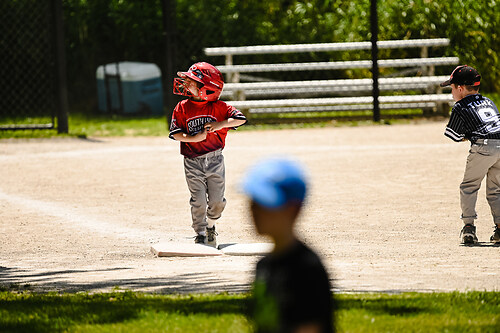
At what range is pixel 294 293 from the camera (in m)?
2.83

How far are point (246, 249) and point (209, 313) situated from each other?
2.17 meters

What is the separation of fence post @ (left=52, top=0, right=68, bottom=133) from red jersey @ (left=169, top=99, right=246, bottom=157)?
934 cm

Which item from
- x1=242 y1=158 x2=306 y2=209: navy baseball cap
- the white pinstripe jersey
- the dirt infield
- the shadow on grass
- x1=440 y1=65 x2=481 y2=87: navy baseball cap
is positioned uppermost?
x1=242 y1=158 x2=306 y2=209: navy baseball cap

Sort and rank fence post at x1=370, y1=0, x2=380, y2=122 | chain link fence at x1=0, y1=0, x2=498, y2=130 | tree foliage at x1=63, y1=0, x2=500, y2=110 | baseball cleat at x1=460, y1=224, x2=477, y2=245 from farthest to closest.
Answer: tree foliage at x1=63, y1=0, x2=500, y2=110, chain link fence at x1=0, y1=0, x2=498, y2=130, fence post at x1=370, y1=0, x2=380, y2=122, baseball cleat at x1=460, y1=224, x2=477, y2=245

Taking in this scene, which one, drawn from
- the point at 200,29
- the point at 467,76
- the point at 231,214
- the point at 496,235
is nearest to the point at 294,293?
the point at 496,235

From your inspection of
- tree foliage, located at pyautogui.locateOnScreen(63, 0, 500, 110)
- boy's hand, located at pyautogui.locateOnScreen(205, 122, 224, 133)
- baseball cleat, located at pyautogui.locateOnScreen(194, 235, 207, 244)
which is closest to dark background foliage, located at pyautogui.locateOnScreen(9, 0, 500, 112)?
tree foliage, located at pyautogui.locateOnScreen(63, 0, 500, 110)

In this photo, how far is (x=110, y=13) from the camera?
72.8 feet

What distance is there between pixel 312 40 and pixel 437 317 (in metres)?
17.4

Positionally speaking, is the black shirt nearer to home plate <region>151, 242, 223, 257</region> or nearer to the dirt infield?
the dirt infield

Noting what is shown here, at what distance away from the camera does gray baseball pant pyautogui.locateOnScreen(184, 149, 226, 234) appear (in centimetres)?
762

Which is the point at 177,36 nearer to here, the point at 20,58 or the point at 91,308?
the point at 20,58

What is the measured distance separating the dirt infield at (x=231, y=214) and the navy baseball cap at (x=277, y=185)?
119 centimetres

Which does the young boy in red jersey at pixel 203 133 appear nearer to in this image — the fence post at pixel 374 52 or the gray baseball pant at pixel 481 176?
the gray baseball pant at pixel 481 176

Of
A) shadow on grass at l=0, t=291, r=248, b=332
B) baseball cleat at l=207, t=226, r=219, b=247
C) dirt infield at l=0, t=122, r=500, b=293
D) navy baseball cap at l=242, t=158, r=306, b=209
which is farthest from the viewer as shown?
baseball cleat at l=207, t=226, r=219, b=247
